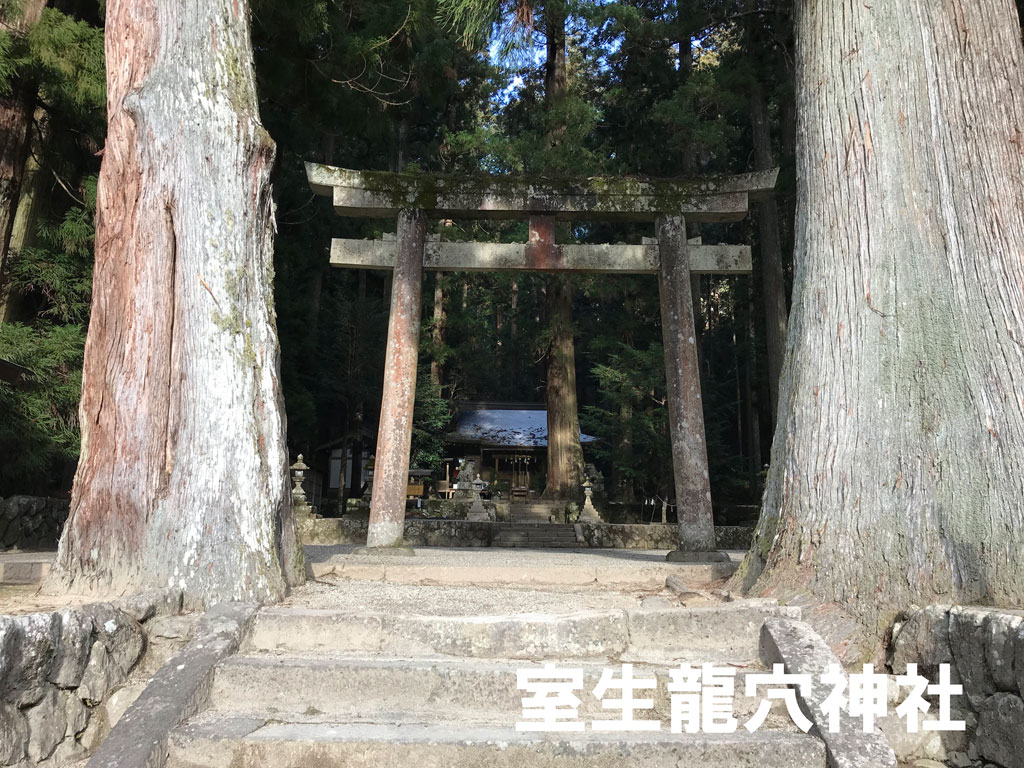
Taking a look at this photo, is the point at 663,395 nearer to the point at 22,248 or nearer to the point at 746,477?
the point at 746,477

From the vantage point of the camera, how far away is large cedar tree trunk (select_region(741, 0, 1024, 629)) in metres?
3.29

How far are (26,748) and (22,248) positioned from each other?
889cm

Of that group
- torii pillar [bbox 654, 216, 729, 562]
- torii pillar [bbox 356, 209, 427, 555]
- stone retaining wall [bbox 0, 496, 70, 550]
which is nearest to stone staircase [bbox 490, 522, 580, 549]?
torii pillar [bbox 356, 209, 427, 555]

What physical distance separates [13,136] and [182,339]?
22.0 feet

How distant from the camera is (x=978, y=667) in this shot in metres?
2.72

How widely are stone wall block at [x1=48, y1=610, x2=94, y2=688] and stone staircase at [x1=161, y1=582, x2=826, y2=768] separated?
44 cm

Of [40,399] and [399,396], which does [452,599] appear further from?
[40,399]

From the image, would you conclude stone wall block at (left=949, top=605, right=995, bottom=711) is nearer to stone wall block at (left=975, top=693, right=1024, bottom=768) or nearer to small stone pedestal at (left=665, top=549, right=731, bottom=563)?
stone wall block at (left=975, top=693, right=1024, bottom=768)

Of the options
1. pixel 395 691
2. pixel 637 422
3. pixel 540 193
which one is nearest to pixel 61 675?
pixel 395 691

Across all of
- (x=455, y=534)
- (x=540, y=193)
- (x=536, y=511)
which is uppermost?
(x=540, y=193)

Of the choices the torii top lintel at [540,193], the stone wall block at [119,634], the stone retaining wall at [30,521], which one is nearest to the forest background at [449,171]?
the stone retaining wall at [30,521]

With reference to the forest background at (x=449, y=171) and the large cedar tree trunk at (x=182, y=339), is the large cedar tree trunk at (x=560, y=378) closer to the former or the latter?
the forest background at (x=449, y=171)

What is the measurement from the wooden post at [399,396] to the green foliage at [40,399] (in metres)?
3.75

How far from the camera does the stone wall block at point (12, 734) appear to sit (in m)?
2.41
